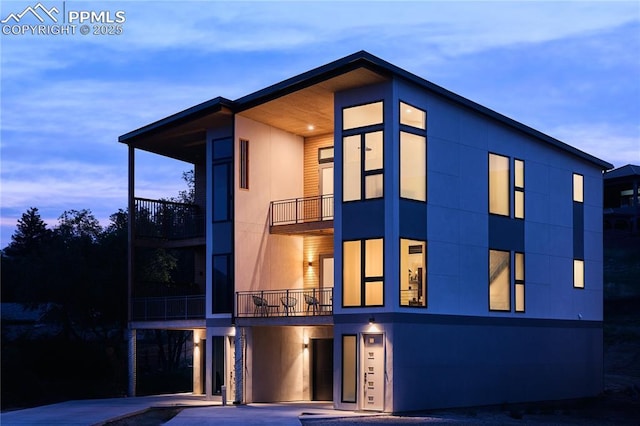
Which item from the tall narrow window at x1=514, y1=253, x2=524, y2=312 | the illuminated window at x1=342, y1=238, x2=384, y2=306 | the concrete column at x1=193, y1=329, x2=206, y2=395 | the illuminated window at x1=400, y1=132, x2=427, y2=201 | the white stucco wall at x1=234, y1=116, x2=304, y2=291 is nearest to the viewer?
the illuminated window at x1=342, y1=238, x2=384, y2=306

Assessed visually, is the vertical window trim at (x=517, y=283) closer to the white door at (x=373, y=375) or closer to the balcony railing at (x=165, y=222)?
the white door at (x=373, y=375)

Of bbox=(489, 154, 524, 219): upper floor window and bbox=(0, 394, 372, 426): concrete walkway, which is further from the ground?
bbox=(489, 154, 524, 219): upper floor window

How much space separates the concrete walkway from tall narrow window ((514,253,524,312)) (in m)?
7.48

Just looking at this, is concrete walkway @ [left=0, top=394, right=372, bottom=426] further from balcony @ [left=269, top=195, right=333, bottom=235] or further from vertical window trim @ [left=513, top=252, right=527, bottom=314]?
vertical window trim @ [left=513, top=252, right=527, bottom=314]

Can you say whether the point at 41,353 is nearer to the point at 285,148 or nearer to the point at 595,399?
the point at 285,148

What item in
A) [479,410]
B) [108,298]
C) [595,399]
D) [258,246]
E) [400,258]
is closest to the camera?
[400,258]

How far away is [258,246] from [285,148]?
3.75 m

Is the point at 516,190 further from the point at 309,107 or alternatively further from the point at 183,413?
the point at 183,413

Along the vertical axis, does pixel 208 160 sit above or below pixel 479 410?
above

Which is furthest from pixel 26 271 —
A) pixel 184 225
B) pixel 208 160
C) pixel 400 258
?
pixel 400 258

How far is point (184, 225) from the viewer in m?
33.4

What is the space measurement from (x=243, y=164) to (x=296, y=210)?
2478 mm

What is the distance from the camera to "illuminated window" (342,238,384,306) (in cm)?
2506

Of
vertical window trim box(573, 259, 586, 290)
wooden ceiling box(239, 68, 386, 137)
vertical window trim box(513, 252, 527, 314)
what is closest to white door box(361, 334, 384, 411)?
vertical window trim box(513, 252, 527, 314)
